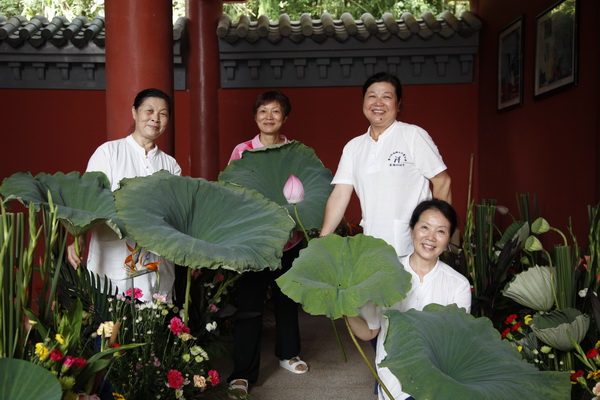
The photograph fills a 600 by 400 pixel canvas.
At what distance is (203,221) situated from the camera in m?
1.93

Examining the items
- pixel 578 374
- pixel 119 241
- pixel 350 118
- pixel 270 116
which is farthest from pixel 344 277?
pixel 350 118

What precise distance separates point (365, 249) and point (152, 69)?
175 centimetres

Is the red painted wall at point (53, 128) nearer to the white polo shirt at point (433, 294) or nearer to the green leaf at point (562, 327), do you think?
the white polo shirt at point (433, 294)

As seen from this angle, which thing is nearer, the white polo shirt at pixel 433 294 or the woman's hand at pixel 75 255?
the white polo shirt at pixel 433 294

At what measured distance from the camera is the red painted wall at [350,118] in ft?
15.3

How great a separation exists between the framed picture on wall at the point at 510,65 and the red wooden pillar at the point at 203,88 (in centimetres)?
204

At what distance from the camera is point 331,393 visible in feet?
8.21

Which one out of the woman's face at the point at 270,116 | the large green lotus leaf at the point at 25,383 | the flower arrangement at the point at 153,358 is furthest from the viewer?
the woman's face at the point at 270,116

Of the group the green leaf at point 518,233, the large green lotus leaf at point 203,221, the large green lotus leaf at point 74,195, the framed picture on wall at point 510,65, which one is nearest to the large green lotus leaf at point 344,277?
the large green lotus leaf at point 203,221

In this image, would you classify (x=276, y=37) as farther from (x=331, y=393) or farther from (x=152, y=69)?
(x=331, y=393)

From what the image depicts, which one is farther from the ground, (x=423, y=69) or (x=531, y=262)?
(x=423, y=69)

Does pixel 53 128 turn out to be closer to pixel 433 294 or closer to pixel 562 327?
pixel 433 294

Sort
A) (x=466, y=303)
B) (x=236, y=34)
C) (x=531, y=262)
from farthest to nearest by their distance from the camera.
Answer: (x=236, y=34)
(x=531, y=262)
(x=466, y=303)

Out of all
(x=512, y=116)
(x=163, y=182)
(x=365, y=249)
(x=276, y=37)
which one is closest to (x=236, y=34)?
(x=276, y=37)
